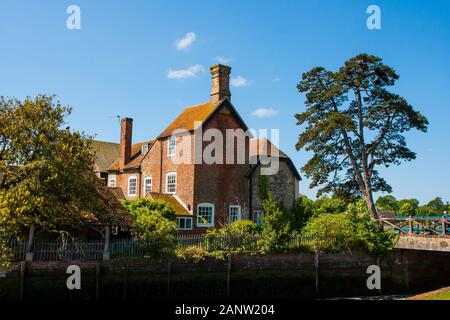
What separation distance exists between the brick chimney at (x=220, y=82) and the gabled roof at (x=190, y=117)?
2.49ft

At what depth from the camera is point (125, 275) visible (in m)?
24.4

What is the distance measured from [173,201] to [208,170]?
3378mm

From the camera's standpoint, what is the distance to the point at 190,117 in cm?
3559

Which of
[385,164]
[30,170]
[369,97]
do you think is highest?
[369,97]

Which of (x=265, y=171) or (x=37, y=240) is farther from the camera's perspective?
(x=265, y=171)

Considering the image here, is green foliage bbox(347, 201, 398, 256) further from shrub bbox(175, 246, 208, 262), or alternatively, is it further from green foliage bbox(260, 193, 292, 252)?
shrub bbox(175, 246, 208, 262)

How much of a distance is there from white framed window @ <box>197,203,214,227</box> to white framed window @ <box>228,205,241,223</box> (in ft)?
5.49

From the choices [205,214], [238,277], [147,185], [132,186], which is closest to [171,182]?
[147,185]

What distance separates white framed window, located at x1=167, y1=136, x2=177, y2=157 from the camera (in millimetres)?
35062

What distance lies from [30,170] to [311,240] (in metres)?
16.8

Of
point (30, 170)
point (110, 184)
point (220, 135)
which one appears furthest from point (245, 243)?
point (110, 184)

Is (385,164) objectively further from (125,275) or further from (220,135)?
(125,275)

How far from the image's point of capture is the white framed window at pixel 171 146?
35062mm
